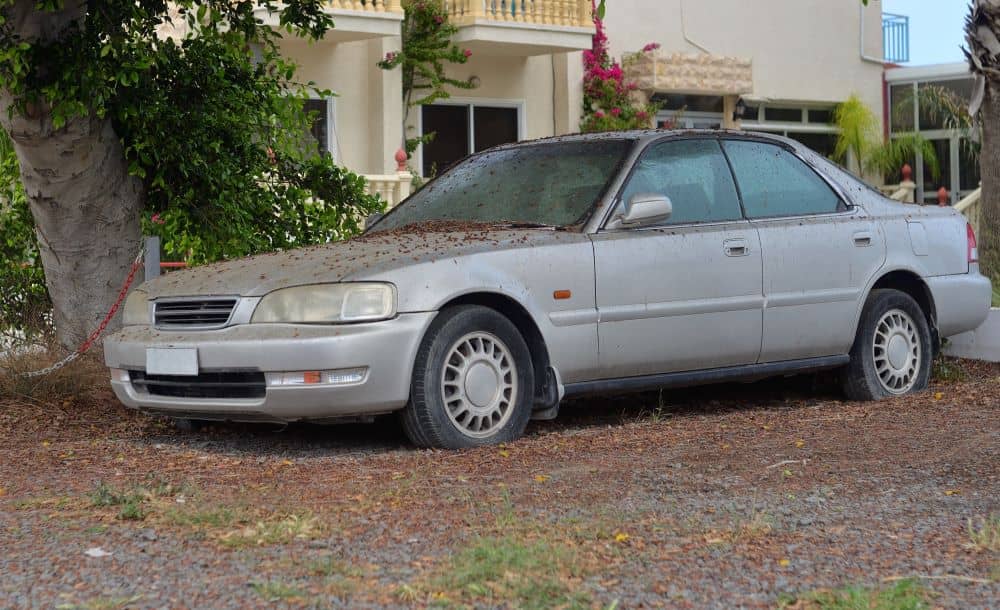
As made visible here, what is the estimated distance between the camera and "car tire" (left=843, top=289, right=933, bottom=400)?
→ 28.2ft

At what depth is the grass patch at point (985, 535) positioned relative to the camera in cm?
465

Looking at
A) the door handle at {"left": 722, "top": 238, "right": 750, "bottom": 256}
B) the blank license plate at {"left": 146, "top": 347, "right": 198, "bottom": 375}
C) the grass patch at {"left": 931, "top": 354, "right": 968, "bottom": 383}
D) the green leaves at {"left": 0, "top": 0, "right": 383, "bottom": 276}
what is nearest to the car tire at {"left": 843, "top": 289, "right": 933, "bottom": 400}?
the grass patch at {"left": 931, "top": 354, "right": 968, "bottom": 383}

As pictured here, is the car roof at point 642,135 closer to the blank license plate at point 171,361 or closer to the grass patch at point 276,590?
the blank license plate at point 171,361

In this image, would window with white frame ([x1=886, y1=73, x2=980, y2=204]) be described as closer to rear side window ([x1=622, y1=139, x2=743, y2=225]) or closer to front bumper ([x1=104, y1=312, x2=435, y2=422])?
rear side window ([x1=622, y1=139, x2=743, y2=225])

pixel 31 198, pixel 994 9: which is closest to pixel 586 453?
pixel 31 198

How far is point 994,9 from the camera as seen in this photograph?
13.7m

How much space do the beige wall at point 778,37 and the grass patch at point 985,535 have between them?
2150 cm

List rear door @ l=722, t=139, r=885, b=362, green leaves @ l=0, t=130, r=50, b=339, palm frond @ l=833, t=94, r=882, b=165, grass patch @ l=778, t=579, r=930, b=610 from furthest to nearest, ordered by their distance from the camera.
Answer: palm frond @ l=833, t=94, r=882, b=165
green leaves @ l=0, t=130, r=50, b=339
rear door @ l=722, t=139, r=885, b=362
grass patch @ l=778, t=579, r=930, b=610

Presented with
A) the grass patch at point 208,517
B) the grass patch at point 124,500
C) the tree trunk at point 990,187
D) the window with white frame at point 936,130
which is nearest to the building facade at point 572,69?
the window with white frame at point 936,130

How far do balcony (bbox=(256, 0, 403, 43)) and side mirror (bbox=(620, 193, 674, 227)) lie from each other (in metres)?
15.2

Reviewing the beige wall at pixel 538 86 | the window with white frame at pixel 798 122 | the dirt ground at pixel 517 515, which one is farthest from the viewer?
the window with white frame at pixel 798 122

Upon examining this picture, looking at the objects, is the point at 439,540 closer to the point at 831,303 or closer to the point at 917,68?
the point at 831,303

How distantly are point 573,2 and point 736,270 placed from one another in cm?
1767

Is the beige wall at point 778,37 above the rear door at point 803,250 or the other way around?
above
